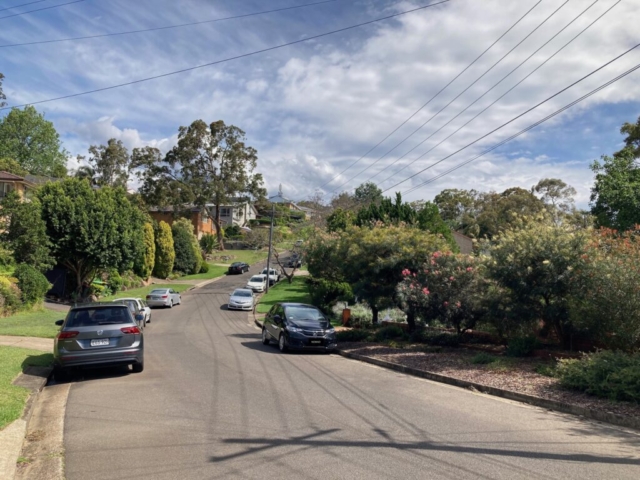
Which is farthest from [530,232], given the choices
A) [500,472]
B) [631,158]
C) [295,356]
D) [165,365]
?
[631,158]

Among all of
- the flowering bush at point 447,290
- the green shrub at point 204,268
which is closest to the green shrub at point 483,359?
the flowering bush at point 447,290

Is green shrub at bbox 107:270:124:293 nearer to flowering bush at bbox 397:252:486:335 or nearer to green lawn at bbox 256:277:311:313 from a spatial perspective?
green lawn at bbox 256:277:311:313

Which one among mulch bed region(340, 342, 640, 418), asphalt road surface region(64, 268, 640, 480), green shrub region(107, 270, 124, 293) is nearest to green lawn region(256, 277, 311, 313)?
green shrub region(107, 270, 124, 293)

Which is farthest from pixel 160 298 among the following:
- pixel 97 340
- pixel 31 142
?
pixel 31 142

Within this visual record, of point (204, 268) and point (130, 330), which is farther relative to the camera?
point (204, 268)

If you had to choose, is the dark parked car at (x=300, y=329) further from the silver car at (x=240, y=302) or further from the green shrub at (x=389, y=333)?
the silver car at (x=240, y=302)

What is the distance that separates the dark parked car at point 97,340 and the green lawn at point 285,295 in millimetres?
22855

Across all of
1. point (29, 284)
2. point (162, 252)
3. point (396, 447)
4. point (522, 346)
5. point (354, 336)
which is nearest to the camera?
point (396, 447)

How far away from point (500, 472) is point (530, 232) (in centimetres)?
862

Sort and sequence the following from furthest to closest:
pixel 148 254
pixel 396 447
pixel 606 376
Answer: pixel 148 254
pixel 606 376
pixel 396 447

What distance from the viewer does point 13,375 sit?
10.4m

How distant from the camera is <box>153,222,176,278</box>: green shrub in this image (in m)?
52.6

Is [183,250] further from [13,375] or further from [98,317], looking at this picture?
[13,375]

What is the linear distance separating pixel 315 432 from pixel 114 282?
3623 cm
